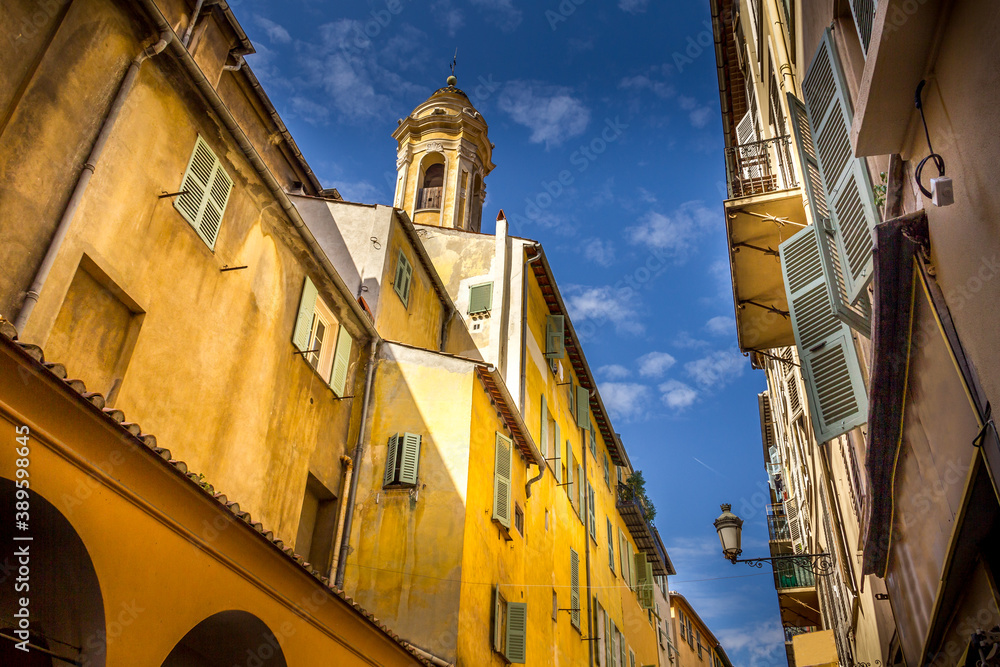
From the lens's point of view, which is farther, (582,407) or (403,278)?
(582,407)

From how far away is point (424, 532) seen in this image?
12820 millimetres

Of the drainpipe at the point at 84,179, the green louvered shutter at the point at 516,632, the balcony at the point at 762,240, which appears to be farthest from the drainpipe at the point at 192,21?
the green louvered shutter at the point at 516,632

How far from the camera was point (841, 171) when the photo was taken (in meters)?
7.36

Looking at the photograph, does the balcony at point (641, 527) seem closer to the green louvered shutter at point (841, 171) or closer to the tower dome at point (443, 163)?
the tower dome at point (443, 163)

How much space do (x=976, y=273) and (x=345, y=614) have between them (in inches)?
274

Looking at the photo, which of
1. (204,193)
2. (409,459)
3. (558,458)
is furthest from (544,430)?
(204,193)

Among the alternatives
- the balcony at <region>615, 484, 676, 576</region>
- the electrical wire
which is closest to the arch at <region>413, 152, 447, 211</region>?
the balcony at <region>615, 484, 676, 576</region>

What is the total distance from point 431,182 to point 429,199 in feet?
3.82

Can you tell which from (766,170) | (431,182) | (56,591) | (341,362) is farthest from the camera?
(431,182)

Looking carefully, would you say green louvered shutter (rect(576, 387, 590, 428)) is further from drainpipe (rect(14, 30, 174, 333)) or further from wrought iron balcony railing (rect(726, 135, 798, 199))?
drainpipe (rect(14, 30, 174, 333))

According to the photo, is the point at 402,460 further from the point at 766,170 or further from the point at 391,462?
the point at 766,170

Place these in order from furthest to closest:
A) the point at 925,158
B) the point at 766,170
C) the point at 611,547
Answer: the point at 611,547 → the point at 766,170 → the point at 925,158

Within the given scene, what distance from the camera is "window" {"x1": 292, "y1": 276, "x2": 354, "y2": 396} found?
12.2m

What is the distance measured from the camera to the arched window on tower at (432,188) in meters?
31.3
